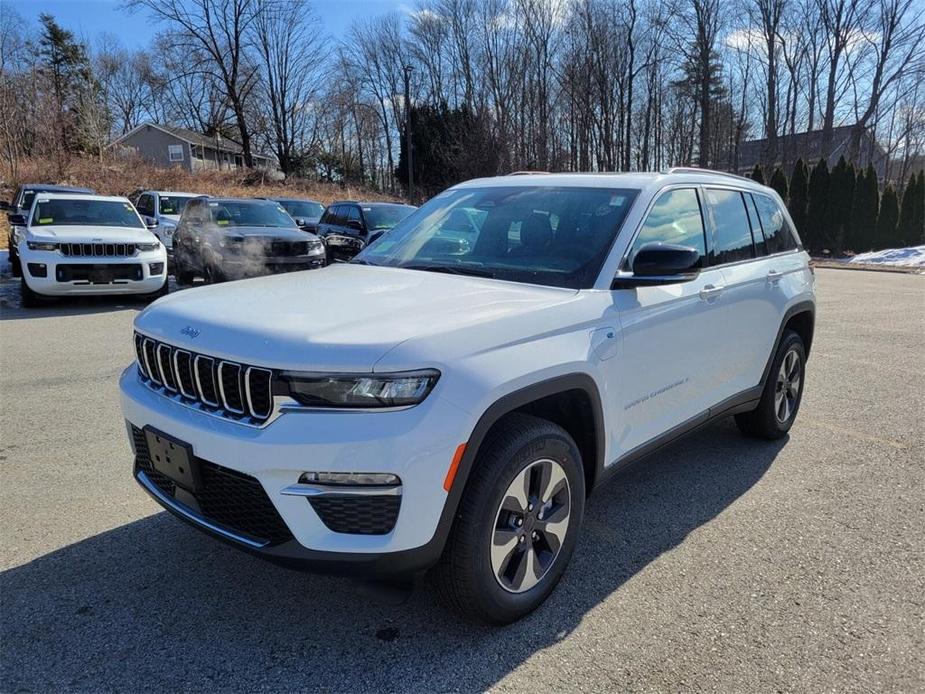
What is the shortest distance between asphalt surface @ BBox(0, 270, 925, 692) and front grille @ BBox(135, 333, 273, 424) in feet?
2.76

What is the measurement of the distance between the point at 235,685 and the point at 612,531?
1.96 m

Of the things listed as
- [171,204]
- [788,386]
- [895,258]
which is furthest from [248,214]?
[895,258]

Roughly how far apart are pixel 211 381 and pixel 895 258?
88.8 feet

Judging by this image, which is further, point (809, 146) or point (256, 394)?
point (809, 146)

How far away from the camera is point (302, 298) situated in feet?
9.04

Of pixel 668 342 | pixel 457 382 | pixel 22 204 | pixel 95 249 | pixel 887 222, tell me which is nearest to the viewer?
pixel 457 382

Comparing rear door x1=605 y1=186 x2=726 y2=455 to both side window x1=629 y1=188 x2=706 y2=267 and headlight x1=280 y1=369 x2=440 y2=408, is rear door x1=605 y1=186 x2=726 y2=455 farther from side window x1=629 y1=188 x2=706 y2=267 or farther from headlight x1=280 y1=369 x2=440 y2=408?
headlight x1=280 y1=369 x2=440 y2=408

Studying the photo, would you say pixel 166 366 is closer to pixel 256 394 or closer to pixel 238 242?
pixel 256 394

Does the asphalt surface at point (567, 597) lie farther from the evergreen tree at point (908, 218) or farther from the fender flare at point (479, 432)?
the evergreen tree at point (908, 218)

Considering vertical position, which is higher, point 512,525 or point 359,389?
point 359,389

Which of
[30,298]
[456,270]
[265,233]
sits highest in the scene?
[265,233]

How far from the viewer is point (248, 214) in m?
12.0

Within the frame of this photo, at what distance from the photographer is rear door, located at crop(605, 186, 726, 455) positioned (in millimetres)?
2949

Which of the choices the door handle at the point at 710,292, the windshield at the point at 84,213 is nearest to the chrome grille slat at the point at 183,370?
the door handle at the point at 710,292
